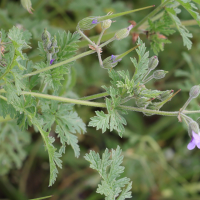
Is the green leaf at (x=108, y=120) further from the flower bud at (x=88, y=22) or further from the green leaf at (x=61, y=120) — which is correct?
the flower bud at (x=88, y=22)

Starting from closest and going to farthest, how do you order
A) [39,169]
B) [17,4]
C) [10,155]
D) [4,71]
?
[4,71]
[10,155]
[17,4]
[39,169]

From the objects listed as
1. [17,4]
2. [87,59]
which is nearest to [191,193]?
[87,59]

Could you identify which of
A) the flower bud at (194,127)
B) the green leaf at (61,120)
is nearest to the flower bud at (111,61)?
the green leaf at (61,120)

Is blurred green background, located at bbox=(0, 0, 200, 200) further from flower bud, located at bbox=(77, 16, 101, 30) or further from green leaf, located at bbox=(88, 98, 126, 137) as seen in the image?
green leaf, located at bbox=(88, 98, 126, 137)

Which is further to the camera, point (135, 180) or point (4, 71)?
point (135, 180)

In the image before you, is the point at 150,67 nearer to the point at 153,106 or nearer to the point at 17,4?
the point at 153,106

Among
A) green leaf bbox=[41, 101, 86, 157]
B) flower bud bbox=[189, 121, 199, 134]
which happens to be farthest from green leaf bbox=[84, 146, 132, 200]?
flower bud bbox=[189, 121, 199, 134]

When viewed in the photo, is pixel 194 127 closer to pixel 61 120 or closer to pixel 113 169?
pixel 113 169

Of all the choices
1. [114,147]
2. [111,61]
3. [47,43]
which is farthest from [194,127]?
[114,147]
